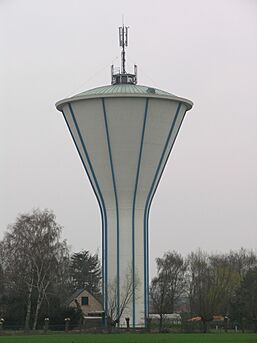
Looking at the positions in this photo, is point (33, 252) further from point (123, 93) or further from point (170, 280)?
point (170, 280)

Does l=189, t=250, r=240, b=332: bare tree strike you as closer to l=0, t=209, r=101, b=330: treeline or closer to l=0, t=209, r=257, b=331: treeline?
l=0, t=209, r=257, b=331: treeline

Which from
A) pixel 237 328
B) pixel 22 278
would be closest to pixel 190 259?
pixel 237 328

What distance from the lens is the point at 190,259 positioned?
2940 inches

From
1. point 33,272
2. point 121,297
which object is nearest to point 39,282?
point 33,272

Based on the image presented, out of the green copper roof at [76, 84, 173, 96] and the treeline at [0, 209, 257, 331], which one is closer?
the green copper roof at [76, 84, 173, 96]

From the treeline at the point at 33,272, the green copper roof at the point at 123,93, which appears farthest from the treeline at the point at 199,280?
the green copper roof at the point at 123,93

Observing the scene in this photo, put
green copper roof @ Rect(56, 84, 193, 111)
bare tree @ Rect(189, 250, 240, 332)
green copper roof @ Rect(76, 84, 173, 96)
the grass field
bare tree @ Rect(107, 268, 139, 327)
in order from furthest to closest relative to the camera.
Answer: bare tree @ Rect(189, 250, 240, 332)
bare tree @ Rect(107, 268, 139, 327)
green copper roof @ Rect(76, 84, 173, 96)
green copper roof @ Rect(56, 84, 193, 111)
the grass field

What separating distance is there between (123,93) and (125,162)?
11.7 ft

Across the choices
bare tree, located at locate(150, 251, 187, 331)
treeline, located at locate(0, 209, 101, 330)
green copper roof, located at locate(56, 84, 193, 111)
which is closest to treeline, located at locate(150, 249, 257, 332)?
bare tree, located at locate(150, 251, 187, 331)

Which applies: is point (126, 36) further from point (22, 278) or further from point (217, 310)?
point (217, 310)

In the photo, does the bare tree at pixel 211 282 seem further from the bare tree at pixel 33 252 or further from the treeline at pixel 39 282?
the bare tree at pixel 33 252

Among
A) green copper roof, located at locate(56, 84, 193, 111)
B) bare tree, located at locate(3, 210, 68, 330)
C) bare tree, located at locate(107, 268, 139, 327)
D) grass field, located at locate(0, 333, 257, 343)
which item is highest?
green copper roof, located at locate(56, 84, 193, 111)

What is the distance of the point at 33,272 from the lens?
5106 centimetres

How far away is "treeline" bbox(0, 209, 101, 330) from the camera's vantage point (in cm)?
5038
